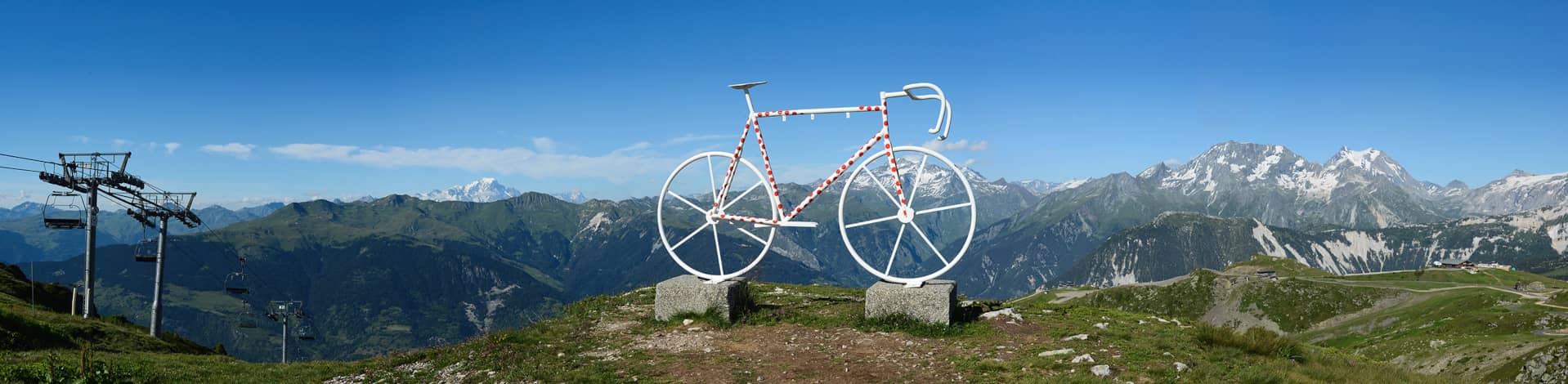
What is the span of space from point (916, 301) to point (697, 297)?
649 cm

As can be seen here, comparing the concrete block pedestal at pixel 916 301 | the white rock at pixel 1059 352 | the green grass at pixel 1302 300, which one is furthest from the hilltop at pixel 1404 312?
the white rock at pixel 1059 352

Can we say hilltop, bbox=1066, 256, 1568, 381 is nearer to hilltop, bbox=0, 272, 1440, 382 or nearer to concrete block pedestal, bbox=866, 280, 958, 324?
hilltop, bbox=0, 272, 1440, 382

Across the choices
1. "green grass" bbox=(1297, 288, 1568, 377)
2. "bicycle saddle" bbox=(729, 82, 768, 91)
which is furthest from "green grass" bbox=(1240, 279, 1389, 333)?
"bicycle saddle" bbox=(729, 82, 768, 91)

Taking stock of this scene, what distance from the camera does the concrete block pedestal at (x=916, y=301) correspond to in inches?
786

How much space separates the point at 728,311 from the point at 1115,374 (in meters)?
10.9

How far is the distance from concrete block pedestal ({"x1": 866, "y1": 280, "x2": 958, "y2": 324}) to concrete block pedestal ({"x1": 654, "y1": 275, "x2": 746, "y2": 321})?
4.06 m

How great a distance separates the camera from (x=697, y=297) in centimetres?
2238

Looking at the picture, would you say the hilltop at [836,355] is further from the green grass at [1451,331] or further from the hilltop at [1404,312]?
the green grass at [1451,331]

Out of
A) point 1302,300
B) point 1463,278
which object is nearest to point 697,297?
point 1302,300

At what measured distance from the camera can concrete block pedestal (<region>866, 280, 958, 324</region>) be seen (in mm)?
19969

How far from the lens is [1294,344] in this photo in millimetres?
16438

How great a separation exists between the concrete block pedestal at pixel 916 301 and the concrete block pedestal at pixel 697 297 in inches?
160

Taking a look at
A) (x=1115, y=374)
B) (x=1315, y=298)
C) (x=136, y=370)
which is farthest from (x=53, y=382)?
(x=1315, y=298)

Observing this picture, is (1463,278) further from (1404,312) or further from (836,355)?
(836,355)
